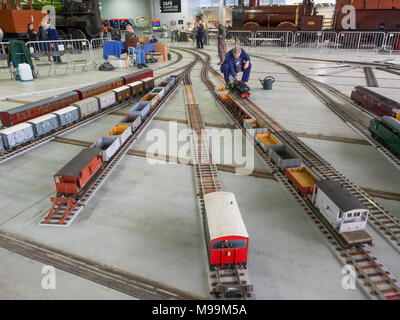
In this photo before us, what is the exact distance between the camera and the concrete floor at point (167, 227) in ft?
13.6

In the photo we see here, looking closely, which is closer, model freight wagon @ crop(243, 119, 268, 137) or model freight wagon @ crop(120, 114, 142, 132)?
model freight wagon @ crop(243, 119, 268, 137)

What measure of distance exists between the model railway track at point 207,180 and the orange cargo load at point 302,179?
1600 millimetres

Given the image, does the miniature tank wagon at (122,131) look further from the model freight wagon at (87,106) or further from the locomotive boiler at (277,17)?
the locomotive boiler at (277,17)

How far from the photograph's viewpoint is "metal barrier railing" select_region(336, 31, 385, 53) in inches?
1227

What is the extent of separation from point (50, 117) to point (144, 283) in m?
7.21

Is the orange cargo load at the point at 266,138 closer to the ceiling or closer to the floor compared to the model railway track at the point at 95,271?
closer to the ceiling

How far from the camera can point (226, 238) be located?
404 cm

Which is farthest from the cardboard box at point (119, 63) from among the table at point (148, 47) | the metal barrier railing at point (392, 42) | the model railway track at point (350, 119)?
the metal barrier railing at point (392, 42)

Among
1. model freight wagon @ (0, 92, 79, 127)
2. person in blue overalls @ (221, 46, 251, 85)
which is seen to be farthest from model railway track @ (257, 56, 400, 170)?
model freight wagon @ (0, 92, 79, 127)

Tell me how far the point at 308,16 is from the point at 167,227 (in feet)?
117

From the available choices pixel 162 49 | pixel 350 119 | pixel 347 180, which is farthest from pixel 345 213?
pixel 162 49

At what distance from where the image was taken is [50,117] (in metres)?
9.29

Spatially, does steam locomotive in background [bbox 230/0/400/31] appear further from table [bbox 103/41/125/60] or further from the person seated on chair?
table [bbox 103/41/125/60]

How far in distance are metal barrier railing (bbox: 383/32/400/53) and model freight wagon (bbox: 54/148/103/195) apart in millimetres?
33995
